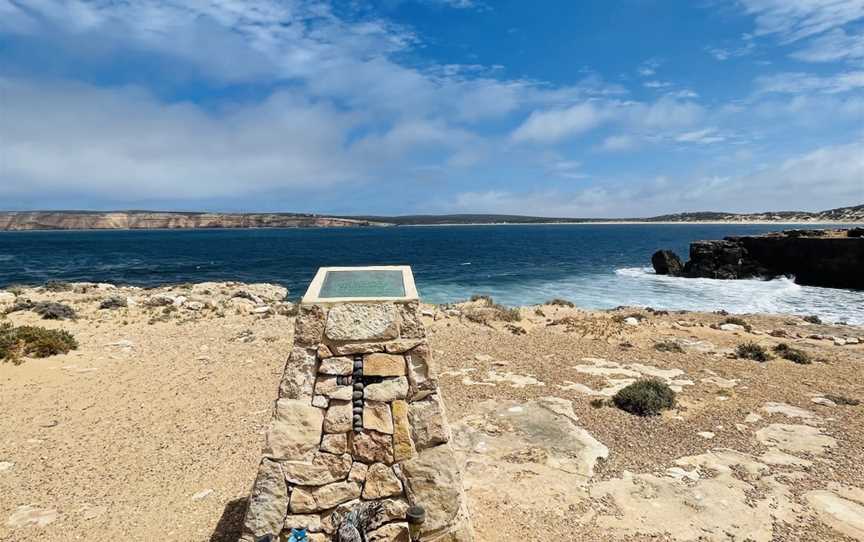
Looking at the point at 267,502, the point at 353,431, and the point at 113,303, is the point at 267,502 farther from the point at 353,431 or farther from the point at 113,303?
the point at 113,303

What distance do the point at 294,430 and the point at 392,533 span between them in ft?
4.84

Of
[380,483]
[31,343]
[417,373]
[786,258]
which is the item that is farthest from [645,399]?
[786,258]

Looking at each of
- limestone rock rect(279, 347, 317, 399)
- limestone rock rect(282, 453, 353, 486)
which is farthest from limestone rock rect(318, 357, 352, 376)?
limestone rock rect(282, 453, 353, 486)

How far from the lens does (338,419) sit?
4.59m

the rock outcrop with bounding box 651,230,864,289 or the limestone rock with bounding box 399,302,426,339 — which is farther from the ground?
the limestone rock with bounding box 399,302,426,339

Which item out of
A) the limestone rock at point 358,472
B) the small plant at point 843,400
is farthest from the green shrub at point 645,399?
the limestone rock at point 358,472

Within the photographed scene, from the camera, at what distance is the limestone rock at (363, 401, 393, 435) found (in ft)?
15.1

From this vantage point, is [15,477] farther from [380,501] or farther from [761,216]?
[761,216]

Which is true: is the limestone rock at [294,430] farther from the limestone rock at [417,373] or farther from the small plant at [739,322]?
the small plant at [739,322]

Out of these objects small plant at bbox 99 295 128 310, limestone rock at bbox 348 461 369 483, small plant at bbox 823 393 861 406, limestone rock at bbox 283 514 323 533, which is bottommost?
small plant at bbox 823 393 861 406

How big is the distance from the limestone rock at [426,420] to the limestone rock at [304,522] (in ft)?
4.08

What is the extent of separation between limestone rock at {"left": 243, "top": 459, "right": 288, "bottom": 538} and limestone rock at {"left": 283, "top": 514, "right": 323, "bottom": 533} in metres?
0.07

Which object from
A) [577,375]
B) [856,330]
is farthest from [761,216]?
[577,375]

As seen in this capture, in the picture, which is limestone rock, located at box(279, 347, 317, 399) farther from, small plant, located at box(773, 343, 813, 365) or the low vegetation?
small plant, located at box(773, 343, 813, 365)
